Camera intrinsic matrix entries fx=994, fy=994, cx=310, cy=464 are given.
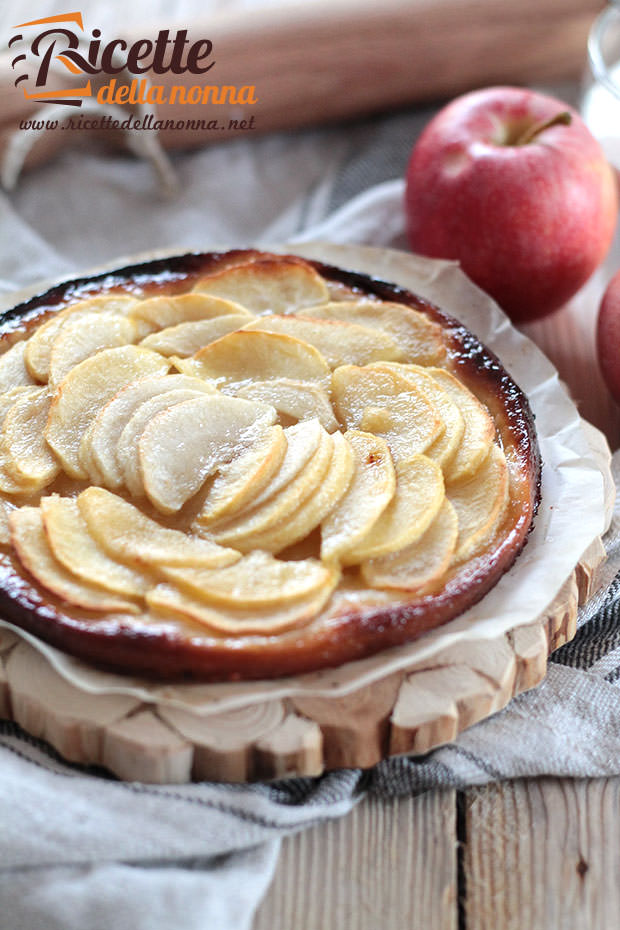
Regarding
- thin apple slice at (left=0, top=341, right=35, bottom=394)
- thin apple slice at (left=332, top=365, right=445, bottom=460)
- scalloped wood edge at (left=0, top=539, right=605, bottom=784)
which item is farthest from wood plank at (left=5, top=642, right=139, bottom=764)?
thin apple slice at (left=332, top=365, right=445, bottom=460)

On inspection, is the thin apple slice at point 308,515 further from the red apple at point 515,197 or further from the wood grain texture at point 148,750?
the red apple at point 515,197

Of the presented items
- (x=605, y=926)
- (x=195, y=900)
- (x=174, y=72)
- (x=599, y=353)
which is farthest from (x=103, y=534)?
(x=174, y=72)

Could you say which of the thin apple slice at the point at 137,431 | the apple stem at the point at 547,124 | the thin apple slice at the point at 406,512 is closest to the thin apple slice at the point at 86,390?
the thin apple slice at the point at 137,431

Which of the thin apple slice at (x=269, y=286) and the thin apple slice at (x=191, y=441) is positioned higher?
the thin apple slice at (x=269, y=286)

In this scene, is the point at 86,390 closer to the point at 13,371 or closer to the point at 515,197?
the point at 13,371

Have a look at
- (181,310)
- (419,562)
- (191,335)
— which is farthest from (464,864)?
(181,310)

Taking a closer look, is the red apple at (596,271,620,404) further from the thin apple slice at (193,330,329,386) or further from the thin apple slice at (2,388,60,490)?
the thin apple slice at (2,388,60,490)
